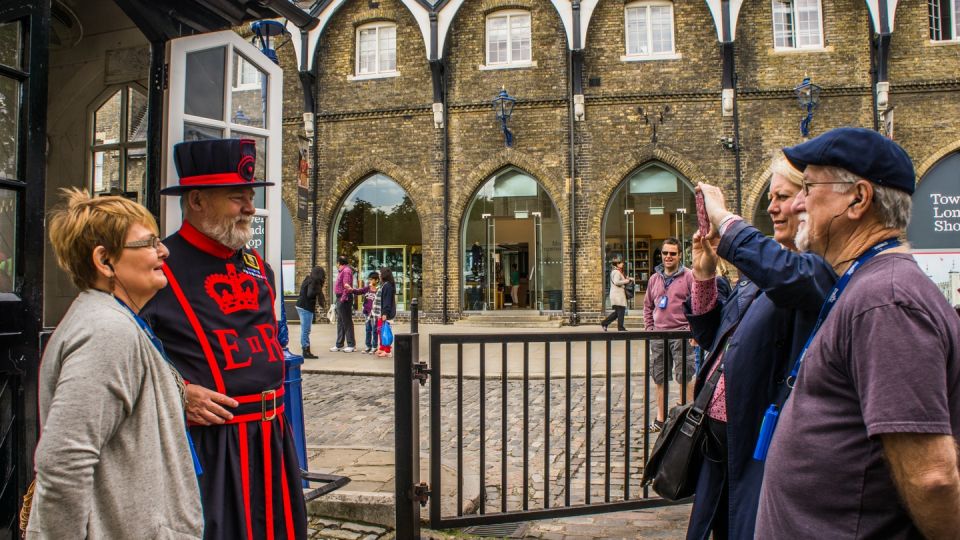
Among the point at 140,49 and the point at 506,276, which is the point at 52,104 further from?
the point at 506,276

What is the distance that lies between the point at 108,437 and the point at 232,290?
2.70 feet

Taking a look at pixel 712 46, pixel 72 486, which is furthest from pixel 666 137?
pixel 72 486

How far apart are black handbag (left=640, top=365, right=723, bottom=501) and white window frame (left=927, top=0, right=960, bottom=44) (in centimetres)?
1922

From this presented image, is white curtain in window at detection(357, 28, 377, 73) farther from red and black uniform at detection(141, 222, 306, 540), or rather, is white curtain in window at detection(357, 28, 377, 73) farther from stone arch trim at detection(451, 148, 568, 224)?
red and black uniform at detection(141, 222, 306, 540)

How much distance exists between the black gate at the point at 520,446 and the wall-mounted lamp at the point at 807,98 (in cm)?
1250

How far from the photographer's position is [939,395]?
136 cm

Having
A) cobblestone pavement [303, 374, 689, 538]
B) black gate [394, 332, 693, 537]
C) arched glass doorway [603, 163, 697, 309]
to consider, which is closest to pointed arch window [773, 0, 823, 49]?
arched glass doorway [603, 163, 697, 309]

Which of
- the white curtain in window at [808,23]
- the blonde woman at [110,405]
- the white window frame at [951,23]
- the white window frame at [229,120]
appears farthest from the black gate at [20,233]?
the white window frame at [951,23]

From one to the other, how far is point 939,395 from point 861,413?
6.5 inches

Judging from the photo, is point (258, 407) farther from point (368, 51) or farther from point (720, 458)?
point (368, 51)

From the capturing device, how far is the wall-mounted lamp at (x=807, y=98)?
16.4 metres

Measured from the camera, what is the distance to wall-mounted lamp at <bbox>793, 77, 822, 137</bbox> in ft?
53.9

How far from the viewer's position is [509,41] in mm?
17906

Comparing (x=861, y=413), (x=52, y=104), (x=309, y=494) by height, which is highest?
(x=52, y=104)
